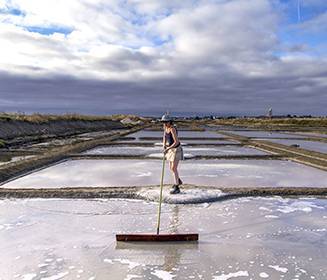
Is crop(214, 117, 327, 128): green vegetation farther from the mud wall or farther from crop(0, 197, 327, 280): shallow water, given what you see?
crop(0, 197, 327, 280): shallow water

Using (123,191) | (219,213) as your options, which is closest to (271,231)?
(219,213)

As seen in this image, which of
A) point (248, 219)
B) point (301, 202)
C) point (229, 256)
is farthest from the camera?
point (301, 202)

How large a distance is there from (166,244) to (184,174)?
5.73 metres

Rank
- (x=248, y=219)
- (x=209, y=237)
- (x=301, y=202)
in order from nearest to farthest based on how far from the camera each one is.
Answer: (x=209, y=237) → (x=248, y=219) → (x=301, y=202)

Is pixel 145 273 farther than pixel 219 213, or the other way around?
pixel 219 213

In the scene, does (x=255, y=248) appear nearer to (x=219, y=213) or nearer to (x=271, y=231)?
(x=271, y=231)

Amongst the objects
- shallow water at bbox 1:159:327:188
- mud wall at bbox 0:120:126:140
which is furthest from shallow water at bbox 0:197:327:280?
mud wall at bbox 0:120:126:140

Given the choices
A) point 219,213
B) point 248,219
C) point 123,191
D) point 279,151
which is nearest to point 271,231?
point 248,219

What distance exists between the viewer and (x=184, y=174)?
34.3 ft

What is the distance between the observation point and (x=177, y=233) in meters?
5.12

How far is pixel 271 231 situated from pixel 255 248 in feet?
2.58

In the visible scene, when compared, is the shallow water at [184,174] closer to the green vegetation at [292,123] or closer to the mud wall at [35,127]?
the mud wall at [35,127]

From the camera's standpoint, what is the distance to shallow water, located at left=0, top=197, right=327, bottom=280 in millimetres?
3979

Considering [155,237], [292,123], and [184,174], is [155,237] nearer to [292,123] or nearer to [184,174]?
[184,174]
